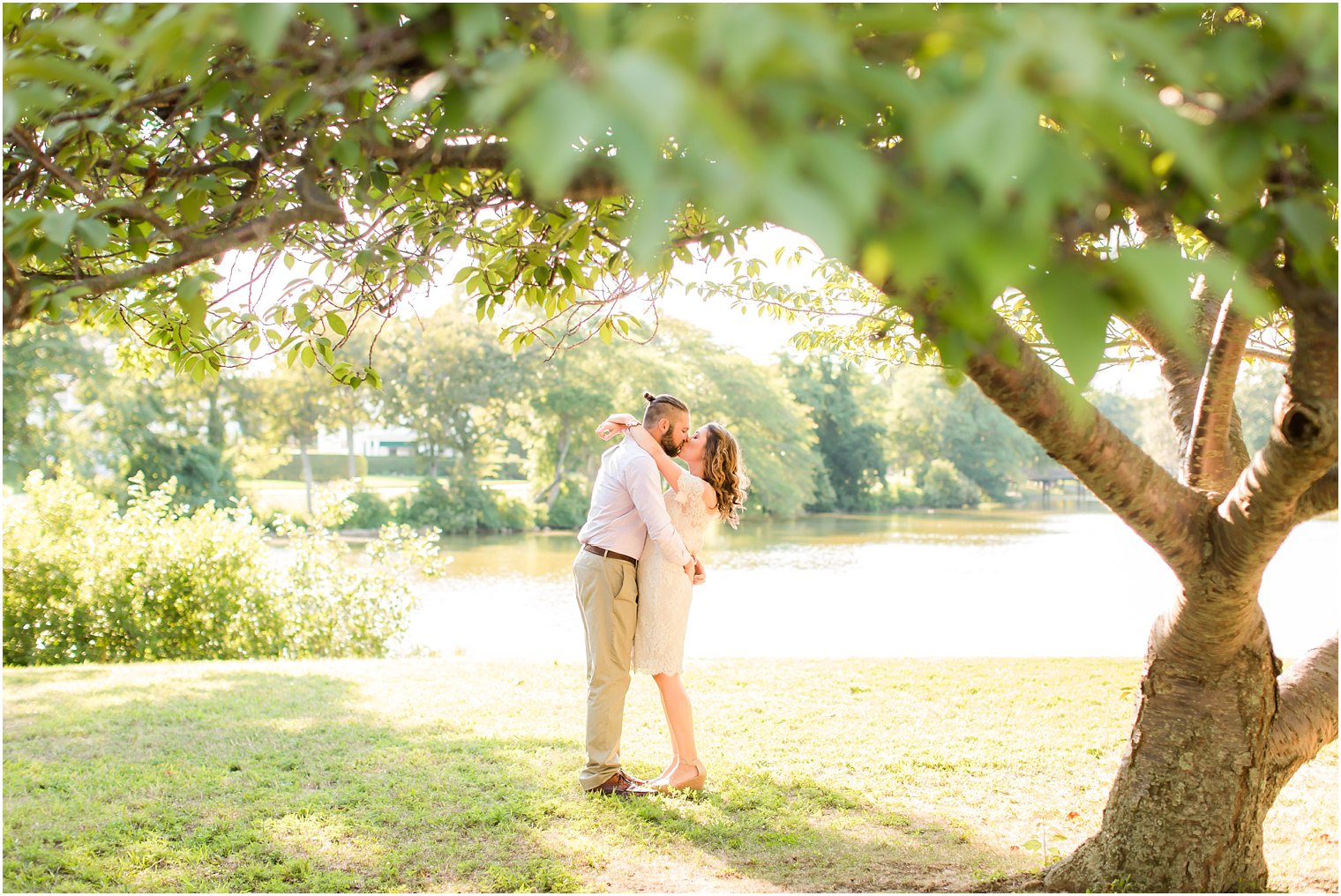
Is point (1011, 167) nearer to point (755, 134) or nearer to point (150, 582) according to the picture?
point (755, 134)

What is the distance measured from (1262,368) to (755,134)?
130 ft

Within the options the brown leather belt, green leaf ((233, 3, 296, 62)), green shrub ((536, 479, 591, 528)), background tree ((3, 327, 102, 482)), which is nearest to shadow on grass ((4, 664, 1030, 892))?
the brown leather belt

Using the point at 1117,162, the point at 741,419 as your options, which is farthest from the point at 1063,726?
the point at 741,419

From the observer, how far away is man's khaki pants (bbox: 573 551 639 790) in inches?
167

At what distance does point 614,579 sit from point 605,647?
297mm

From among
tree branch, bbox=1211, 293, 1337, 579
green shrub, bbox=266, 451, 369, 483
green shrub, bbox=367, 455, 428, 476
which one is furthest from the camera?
green shrub, bbox=367, 455, 428, 476

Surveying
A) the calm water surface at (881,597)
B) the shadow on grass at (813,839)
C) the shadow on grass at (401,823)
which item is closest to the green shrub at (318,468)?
the calm water surface at (881,597)

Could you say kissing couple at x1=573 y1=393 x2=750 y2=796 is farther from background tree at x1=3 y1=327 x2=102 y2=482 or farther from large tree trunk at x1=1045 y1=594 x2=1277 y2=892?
background tree at x1=3 y1=327 x2=102 y2=482

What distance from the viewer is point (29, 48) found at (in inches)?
61.0

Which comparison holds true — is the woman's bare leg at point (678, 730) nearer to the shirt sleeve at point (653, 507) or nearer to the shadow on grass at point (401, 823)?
the shadow on grass at point (401, 823)

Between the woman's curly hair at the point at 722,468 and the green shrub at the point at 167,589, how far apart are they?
601 cm

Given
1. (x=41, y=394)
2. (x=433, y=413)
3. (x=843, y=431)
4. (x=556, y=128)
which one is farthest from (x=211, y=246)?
(x=843, y=431)

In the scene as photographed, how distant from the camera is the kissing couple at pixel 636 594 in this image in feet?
14.0

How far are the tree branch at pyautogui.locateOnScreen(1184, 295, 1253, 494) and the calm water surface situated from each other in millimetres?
3615
